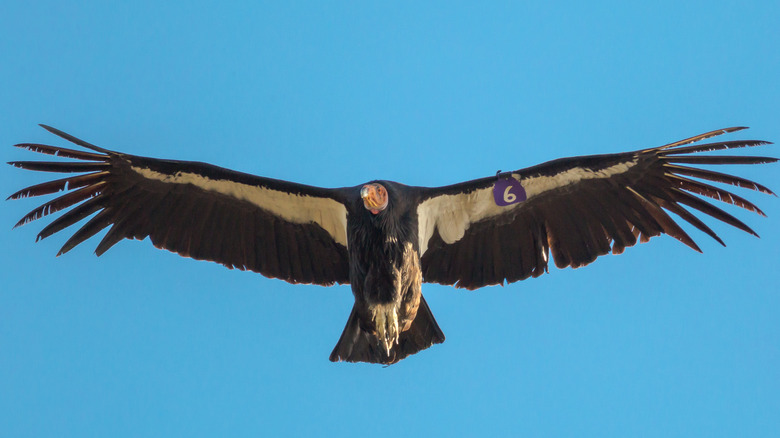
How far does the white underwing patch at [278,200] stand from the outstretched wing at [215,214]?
1 cm

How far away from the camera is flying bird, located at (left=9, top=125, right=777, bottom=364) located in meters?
11.0

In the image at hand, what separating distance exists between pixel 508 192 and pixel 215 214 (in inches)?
140

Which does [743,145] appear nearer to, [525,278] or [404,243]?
[525,278]

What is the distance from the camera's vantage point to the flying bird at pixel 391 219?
432 inches

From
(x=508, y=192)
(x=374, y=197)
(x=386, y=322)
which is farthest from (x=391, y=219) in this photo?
(x=508, y=192)

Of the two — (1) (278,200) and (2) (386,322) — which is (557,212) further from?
(1) (278,200)

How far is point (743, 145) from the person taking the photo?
1057cm

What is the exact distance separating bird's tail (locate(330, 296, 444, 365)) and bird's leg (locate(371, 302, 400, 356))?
0.27 meters

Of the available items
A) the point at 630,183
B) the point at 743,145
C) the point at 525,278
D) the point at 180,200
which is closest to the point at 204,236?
the point at 180,200

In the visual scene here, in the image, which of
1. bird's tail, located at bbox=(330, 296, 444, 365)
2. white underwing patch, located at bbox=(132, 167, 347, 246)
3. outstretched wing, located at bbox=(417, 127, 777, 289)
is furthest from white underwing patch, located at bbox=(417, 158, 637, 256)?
white underwing patch, located at bbox=(132, 167, 347, 246)

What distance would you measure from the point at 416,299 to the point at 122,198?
12.3ft

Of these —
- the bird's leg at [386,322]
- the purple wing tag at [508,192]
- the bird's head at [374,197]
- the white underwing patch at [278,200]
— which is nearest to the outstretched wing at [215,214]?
the white underwing patch at [278,200]

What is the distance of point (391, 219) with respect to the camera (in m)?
10.9

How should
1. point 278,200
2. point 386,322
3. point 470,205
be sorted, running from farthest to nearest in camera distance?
point 278,200
point 470,205
point 386,322
